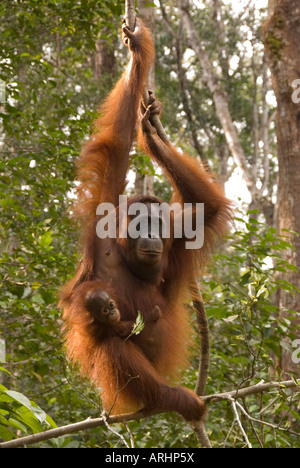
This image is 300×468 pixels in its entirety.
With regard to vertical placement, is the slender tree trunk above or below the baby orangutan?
above

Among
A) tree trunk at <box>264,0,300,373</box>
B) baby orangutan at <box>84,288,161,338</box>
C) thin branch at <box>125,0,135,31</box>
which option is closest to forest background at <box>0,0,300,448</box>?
tree trunk at <box>264,0,300,373</box>

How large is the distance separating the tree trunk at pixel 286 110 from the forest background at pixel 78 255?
0.5 inches

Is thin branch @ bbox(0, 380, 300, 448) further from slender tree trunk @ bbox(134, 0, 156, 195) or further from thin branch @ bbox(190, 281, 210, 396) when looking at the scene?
slender tree trunk @ bbox(134, 0, 156, 195)

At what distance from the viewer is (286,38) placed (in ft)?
21.4

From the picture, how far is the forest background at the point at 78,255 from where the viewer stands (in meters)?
3.48

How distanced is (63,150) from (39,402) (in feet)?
9.39

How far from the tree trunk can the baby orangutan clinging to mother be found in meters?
2.19

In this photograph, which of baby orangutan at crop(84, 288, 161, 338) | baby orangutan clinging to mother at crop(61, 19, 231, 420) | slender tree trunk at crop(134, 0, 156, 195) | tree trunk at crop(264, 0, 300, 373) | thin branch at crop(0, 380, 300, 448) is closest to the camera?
thin branch at crop(0, 380, 300, 448)

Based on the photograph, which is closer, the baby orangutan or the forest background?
the baby orangutan

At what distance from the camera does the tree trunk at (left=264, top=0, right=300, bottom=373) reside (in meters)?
5.93

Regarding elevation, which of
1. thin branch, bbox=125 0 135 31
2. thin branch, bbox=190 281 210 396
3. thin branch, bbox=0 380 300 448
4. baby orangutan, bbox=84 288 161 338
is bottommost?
thin branch, bbox=0 380 300 448

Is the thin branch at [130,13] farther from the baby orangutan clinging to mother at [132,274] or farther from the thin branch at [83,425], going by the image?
the thin branch at [83,425]
